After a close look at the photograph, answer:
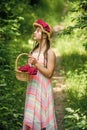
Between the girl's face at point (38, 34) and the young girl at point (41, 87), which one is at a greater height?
the girl's face at point (38, 34)

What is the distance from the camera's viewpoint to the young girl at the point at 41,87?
538cm

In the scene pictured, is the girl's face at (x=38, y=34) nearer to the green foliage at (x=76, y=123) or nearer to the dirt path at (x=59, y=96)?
the green foliage at (x=76, y=123)

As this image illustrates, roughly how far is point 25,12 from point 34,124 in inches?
446

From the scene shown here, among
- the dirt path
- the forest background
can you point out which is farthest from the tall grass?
the dirt path

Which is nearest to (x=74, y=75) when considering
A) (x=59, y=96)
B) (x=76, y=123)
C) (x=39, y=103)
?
(x=59, y=96)

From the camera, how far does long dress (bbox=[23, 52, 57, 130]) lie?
5.41 metres

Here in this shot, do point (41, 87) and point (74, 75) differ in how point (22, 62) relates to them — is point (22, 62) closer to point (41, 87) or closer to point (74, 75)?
point (74, 75)

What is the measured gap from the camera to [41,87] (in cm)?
541

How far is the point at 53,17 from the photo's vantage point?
63.8ft

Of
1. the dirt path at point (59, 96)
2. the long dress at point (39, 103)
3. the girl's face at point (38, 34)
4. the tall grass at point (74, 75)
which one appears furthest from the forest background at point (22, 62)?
the girl's face at point (38, 34)

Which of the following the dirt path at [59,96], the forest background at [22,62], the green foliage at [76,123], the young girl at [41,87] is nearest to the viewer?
the green foliage at [76,123]

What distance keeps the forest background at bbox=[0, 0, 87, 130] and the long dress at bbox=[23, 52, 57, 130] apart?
269 mm

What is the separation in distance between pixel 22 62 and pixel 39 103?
515 cm

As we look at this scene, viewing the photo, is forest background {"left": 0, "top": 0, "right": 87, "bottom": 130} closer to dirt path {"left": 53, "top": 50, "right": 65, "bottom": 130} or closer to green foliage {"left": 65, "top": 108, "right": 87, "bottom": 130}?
green foliage {"left": 65, "top": 108, "right": 87, "bottom": 130}
